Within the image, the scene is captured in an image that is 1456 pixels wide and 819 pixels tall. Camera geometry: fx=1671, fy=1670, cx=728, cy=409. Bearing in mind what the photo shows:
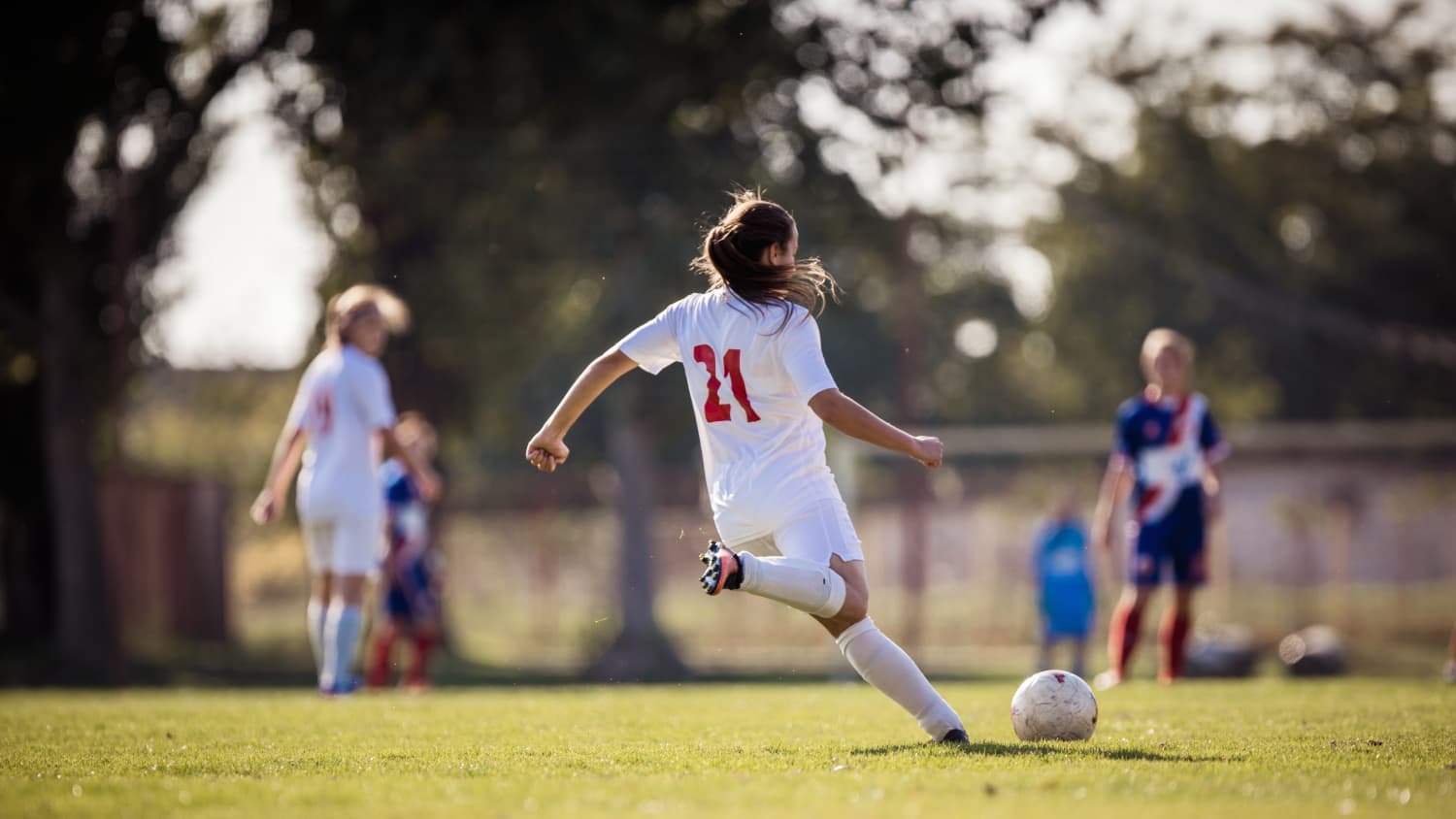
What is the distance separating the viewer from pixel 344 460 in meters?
9.66

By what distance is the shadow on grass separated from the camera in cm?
575

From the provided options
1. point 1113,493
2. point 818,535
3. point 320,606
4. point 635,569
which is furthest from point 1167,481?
point 635,569

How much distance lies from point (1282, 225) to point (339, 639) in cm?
3562

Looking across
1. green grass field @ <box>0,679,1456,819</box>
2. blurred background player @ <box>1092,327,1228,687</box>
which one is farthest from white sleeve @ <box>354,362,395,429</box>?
blurred background player @ <box>1092,327,1228,687</box>

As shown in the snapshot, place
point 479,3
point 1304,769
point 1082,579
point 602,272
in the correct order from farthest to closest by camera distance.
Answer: point 602,272
point 479,3
point 1082,579
point 1304,769

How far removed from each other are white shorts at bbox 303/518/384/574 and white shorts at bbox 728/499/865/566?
14.0 feet

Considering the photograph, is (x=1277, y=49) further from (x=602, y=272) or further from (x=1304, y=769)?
(x=1304, y=769)

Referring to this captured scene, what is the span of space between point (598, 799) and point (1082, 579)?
12.6 m

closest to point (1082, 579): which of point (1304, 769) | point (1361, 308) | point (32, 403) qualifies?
point (1304, 769)

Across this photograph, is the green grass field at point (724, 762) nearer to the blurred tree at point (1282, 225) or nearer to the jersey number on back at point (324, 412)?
the jersey number on back at point (324, 412)

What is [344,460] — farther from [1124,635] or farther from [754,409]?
[1124,635]

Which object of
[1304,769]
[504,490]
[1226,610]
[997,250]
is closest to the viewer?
[1304,769]

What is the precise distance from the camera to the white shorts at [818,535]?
19.5ft

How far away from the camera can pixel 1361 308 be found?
133 feet
